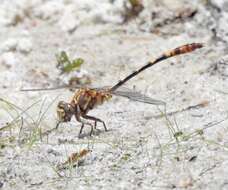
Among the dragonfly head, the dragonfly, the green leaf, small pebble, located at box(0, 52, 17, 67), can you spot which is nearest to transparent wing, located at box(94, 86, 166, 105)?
the dragonfly

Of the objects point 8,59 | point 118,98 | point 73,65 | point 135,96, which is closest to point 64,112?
point 135,96

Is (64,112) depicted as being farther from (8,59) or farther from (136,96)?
(8,59)

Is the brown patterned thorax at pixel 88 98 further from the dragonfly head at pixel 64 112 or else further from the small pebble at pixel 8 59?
the small pebble at pixel 8 59

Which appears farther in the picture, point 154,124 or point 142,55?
point 142,55

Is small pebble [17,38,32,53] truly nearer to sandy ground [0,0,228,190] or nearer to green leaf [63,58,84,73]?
sandy ground [0,0,228,190]

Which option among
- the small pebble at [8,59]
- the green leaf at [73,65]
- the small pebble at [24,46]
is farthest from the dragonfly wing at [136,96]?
the small pebble at [24,46]

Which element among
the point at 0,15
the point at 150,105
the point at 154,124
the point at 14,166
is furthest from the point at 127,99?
the point at 0,15

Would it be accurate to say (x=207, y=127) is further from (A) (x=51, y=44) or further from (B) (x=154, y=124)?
(A) (x=51, y=44)
